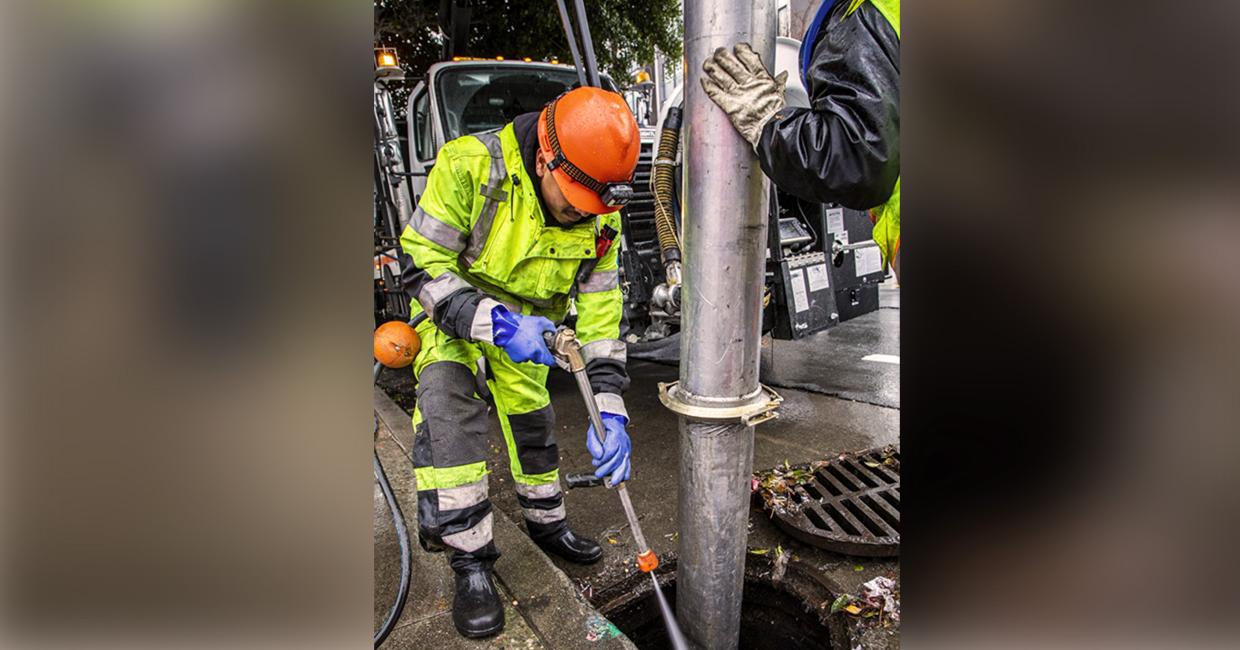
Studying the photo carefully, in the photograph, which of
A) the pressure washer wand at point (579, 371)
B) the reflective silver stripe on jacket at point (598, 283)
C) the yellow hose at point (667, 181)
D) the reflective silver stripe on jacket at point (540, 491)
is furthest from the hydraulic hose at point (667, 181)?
the pressure washer wand at point (579, 371)

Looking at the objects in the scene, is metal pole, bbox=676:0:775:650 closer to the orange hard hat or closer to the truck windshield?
the orange hard hat

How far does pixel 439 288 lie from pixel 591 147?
0.68 m

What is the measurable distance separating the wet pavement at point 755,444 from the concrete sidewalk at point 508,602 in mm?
20

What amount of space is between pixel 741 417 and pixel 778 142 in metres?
0.66

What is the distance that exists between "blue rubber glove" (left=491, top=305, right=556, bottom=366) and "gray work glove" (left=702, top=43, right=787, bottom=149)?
956mm

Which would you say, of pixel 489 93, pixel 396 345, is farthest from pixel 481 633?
pixel 489 93

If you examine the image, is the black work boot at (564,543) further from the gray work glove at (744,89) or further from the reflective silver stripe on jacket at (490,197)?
the gray work glove at (744,89)

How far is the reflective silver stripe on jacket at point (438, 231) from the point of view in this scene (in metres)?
2.20

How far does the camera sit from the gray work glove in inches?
56.9

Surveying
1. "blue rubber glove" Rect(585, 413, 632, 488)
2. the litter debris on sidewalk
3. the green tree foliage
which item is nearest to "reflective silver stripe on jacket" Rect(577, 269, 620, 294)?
"blue rubber glove" Rect(585, 413, 632, 488)
